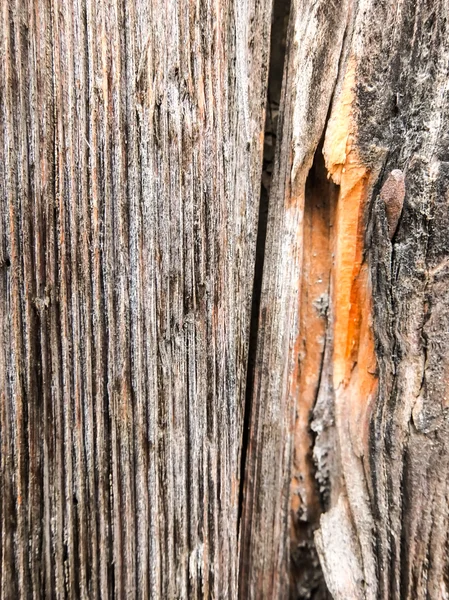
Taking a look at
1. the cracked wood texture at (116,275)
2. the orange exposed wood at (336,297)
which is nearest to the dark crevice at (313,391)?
the orange exposed wood at (336,297)

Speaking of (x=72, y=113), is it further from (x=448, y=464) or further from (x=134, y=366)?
(x=448, y=464)

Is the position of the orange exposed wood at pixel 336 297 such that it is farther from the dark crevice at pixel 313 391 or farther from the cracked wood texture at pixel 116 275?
the cracked wood texture at pixel 116 275

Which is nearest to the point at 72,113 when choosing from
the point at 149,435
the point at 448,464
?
the point at 149,435

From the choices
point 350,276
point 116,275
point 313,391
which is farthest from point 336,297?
point 116,275

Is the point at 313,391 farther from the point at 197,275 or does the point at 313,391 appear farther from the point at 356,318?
the point at 197,275

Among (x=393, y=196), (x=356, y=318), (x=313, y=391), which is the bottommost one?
(x=313, y=391)

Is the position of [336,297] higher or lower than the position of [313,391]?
higher
